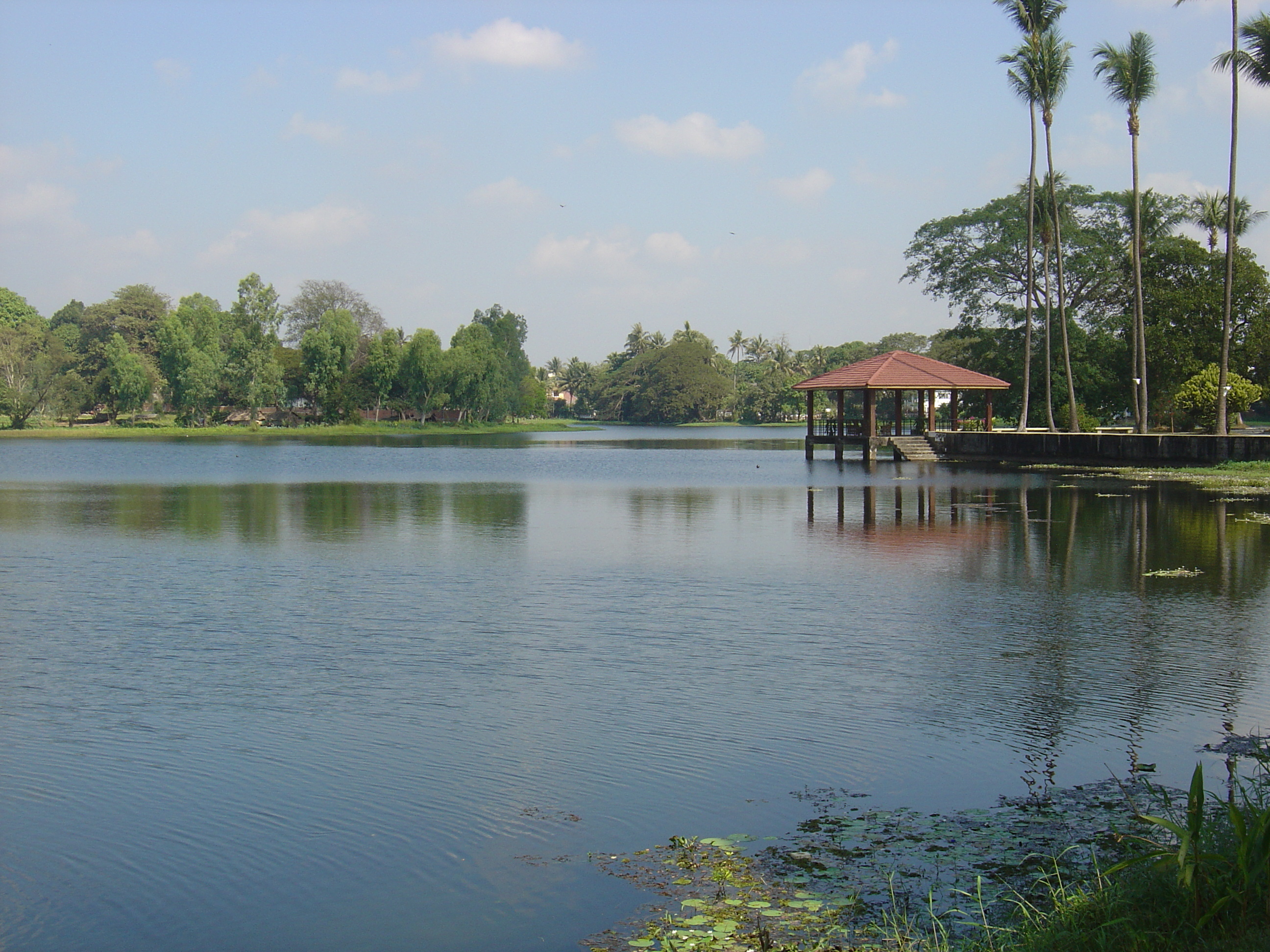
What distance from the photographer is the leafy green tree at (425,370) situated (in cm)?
9612

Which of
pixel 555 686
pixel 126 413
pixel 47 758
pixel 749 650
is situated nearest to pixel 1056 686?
pixel 749 650

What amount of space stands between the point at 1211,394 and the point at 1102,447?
19.6 feet

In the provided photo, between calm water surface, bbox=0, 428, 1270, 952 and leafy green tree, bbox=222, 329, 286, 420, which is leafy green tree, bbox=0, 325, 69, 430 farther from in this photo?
calm water surface, bbox=0, 428, 1270, 952

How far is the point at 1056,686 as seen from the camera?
9.64m

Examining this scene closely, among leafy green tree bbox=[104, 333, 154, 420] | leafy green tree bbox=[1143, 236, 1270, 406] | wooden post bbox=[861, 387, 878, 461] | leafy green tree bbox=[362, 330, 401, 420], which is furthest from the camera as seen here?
leafy green tree bbox=[362, 330, 401, 420]

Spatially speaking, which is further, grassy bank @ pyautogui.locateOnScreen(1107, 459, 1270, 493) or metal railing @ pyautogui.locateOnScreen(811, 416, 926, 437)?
metal railing @ pyautogui.locateOnScreen(811, 416, 926, 437)

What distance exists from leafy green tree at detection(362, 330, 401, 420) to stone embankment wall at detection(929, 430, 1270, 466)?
188ft

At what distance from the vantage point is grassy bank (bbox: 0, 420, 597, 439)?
270 feet

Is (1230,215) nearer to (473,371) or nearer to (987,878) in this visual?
(987,878)

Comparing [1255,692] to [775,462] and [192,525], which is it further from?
[775,462]

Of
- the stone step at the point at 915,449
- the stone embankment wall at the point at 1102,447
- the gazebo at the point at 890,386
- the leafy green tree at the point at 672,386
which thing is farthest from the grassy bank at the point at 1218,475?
the leafy green tree at the point at 672,386

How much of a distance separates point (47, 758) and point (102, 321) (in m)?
107

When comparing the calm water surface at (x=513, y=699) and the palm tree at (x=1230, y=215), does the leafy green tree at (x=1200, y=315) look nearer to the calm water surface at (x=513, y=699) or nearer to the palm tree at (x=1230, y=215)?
the palm tree at (x=1230, y=215)

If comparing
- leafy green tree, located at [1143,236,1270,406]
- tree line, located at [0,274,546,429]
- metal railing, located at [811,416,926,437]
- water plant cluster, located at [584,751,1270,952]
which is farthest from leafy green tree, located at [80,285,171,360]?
water plant cluster, located at [584,751,1270,952]
